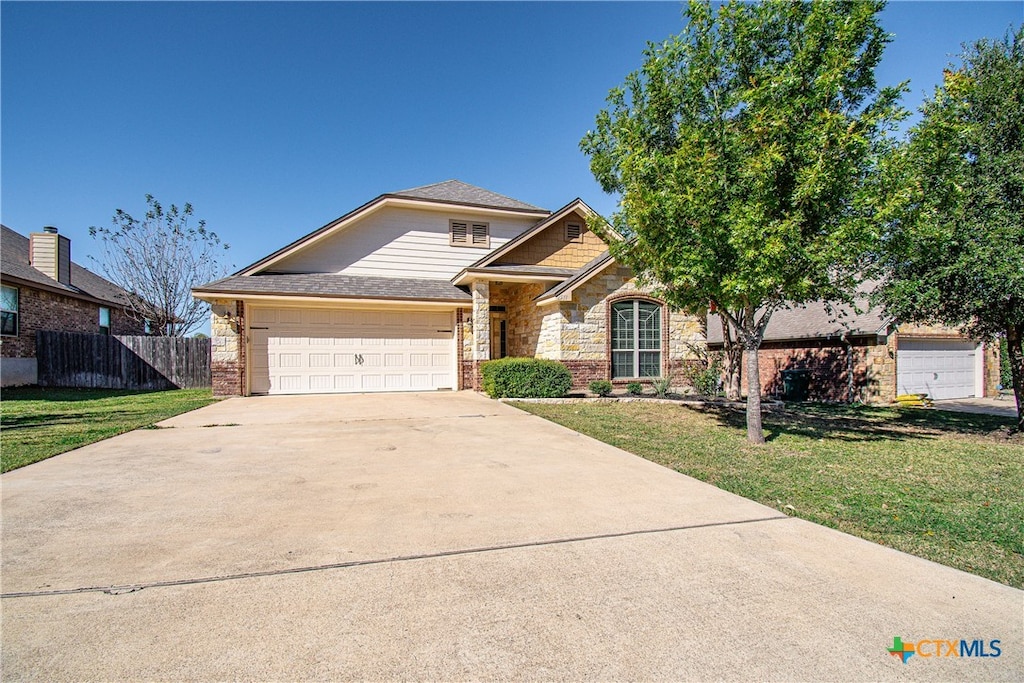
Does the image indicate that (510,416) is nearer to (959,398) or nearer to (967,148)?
(967,148)

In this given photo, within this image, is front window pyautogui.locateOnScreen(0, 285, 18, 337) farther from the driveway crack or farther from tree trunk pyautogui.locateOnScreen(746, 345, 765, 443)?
tree trunk pyautogui.locateOnScreen(746, 345, 765, 443)

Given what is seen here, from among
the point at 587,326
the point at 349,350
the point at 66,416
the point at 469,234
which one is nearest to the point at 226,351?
the point at 349,350

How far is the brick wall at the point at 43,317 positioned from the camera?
54.6 feet

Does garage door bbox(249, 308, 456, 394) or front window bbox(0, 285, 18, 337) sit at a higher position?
front window bbox(0, 285, 18, 337)

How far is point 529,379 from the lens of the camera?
1290cm

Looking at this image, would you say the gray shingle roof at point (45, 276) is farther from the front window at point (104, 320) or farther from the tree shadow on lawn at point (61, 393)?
the tree shadow on lawn at point (61, 393)

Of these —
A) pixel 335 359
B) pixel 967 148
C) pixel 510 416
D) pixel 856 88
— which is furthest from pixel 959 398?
pixel 335 359

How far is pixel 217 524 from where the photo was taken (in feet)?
13.3

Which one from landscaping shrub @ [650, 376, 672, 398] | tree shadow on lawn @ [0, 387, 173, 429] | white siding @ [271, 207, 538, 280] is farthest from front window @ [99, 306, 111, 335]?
landscaping shrub @ [650, 376, 672, 398]

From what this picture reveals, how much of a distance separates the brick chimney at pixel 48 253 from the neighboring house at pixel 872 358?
86.4 ft

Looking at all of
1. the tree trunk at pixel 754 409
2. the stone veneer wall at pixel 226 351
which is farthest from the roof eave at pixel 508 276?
the tree trunk at pixel 754 409

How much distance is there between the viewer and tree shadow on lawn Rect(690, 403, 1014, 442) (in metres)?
8.92

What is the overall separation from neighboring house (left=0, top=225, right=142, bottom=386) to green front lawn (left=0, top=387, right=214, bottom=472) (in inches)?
59.8

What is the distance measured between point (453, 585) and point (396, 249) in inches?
574
